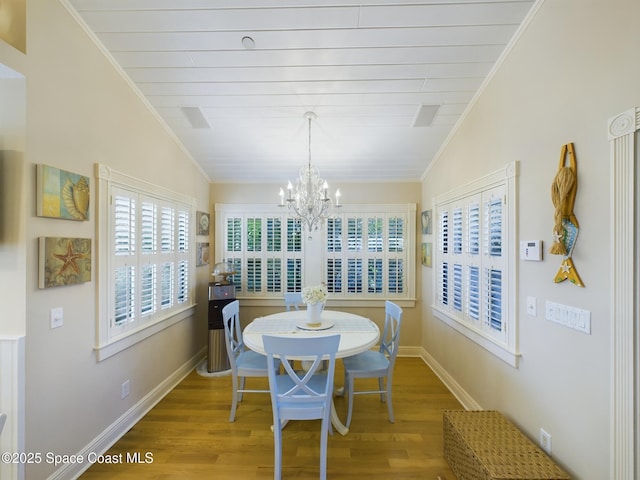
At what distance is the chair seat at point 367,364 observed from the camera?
255 cm

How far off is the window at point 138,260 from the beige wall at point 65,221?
0.10m

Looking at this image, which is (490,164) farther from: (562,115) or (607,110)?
(607,110)

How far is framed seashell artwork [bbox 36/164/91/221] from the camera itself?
1.70 m

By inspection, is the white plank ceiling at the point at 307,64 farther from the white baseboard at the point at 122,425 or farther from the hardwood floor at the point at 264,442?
the hardwood floor at the point at 264,442

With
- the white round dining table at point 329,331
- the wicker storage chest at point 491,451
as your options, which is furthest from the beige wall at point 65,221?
the wicker storage chest at point 491,451

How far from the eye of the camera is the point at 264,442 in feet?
7.60

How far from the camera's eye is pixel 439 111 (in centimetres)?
283

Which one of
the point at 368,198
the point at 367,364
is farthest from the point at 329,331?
the point at 368,198

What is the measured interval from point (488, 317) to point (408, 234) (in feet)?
6.05

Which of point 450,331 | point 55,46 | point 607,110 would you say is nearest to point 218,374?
point 450,331

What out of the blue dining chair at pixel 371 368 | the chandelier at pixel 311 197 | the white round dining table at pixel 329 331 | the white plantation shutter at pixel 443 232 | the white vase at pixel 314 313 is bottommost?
the blue dining chair at pixel 371 368

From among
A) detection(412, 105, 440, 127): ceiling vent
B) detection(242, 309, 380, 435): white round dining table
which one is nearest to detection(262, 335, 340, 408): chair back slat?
detection(242, 309, 380, 435): white round dining table

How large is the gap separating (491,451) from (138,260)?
Answer: 301 cm

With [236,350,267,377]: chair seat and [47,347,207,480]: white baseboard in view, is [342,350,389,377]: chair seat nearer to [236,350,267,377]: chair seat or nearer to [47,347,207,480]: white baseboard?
[236,350,267,377]: chair seat
